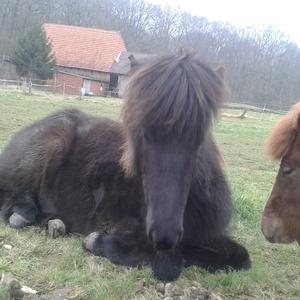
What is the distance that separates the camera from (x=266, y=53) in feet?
188

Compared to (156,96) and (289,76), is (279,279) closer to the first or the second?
(156,96)

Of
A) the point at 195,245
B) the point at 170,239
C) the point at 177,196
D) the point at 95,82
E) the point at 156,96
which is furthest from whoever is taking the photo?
the point at 95,82

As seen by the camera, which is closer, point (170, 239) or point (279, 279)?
point (170, 239)

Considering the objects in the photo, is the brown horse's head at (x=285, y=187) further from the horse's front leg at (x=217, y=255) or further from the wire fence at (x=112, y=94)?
the wire fence at (x=112, y=94)

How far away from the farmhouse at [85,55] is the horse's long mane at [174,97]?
154ft

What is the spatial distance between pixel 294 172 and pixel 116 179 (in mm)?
1535

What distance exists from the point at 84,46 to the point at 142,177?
51.8m

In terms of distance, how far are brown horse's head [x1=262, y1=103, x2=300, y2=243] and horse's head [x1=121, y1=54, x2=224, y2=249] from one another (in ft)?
2.03

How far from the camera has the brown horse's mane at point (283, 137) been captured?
3377 millimetres

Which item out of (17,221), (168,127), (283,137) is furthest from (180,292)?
(17,221)

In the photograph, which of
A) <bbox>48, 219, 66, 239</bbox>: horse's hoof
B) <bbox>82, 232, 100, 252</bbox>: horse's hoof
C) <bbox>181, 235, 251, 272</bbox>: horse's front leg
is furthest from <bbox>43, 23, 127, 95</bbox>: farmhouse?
<bbox>181, 235, 251, 272</bbox>: horse's front leg

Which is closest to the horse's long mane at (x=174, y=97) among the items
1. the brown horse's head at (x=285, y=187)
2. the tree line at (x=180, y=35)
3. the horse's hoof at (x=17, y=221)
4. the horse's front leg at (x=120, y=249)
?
the brown horse's head at (x=285, y=187)

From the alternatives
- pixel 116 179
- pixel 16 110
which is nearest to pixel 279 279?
pixel 116 179

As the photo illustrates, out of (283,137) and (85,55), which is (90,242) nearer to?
(283,137)
